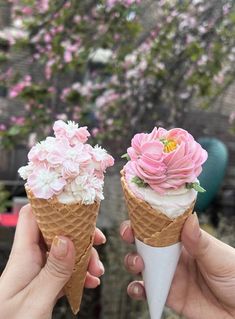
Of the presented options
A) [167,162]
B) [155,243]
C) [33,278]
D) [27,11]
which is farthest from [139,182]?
[27,11]

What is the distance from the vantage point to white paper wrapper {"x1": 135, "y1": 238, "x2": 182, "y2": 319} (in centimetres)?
175

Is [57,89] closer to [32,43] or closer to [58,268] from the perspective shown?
[32,43]

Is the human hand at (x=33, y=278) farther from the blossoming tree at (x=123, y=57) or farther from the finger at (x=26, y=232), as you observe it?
the blossoming tree at (x=123, y=57)

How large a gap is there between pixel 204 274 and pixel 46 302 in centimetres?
62

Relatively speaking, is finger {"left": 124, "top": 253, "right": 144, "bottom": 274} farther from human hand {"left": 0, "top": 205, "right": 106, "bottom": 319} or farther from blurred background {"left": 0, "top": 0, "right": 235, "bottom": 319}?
blurred background {"left": 0, "top": 0, "right": 235, "bottom": 319}

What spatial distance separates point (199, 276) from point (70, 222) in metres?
0.59

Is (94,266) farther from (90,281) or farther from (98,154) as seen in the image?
(98,154)

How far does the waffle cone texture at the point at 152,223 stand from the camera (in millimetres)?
1685

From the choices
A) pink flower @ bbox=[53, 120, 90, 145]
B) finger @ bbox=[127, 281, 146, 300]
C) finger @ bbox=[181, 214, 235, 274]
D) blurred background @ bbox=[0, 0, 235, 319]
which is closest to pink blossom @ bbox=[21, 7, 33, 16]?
blurred background @ bbox=[0, 0, 235, 319]

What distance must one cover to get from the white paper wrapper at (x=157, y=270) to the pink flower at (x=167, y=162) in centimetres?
22

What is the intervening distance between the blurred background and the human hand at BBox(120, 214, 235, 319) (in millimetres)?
1829

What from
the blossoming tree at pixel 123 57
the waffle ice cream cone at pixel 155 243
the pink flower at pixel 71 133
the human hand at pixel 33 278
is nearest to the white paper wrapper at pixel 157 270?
the waffle ice cream cone at pixel 155 243

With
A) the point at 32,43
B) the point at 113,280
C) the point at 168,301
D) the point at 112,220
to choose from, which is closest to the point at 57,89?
the point at 32,43

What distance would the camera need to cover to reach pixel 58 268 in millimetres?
1568
